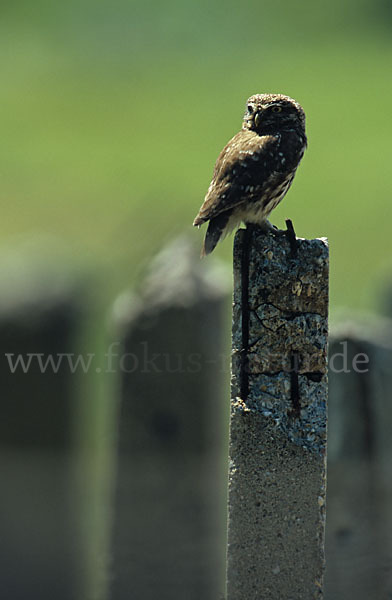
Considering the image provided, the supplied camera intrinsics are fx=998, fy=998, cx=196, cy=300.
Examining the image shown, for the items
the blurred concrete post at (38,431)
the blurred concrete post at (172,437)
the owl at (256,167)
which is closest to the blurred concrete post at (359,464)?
the blurred concrete post at (172,437)

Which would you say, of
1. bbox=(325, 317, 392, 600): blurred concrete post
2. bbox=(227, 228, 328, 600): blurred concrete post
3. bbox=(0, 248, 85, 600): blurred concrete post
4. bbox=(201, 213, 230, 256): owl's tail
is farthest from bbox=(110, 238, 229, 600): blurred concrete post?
bbox=(227, 228, 328, 600): blurred concrete post

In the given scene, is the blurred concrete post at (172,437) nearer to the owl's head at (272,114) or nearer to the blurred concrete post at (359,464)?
the blurred concrete post at (359,464)

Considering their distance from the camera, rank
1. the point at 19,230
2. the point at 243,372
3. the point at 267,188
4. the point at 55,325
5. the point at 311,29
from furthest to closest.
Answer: the point at 311,29, the point at 19,230, the point at 55,325, the point at 267,188, the point at 243,372

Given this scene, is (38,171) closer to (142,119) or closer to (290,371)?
(142,119)

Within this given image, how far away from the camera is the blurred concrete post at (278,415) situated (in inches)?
132

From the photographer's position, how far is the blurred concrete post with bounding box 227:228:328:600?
334 cm

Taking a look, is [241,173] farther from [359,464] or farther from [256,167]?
[359,464]

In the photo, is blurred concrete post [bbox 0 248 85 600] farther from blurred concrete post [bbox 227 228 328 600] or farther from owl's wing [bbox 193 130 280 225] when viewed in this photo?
blurred concrete post [bbox 227 228 328 600]

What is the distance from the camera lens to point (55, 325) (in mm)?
4555

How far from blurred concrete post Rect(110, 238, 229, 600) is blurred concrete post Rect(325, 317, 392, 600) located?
0.54 metres

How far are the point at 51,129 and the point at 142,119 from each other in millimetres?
1968

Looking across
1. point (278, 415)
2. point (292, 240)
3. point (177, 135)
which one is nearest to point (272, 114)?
point (292, 240)

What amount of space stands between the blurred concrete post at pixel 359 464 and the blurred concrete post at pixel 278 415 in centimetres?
135

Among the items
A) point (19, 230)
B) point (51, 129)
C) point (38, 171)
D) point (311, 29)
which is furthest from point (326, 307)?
point (311, 29)
